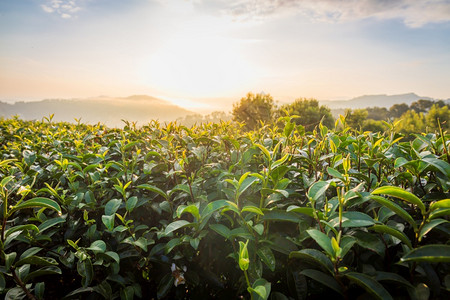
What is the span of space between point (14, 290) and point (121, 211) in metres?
0.73

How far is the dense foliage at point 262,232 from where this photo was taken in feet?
3.22

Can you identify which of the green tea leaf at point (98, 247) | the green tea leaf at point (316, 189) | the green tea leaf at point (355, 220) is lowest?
the green tea leaf at point (98, 247)

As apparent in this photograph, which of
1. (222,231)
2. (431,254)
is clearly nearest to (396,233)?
(431,254)

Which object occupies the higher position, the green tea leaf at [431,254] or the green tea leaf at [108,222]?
the green tea leaf at [431,254]

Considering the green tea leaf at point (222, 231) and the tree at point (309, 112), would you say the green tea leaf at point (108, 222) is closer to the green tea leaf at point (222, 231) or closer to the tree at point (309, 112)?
the green tea leaf at point (222, 231)

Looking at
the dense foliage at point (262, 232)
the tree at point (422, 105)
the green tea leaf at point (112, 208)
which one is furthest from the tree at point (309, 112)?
the tree at point (422, 105)

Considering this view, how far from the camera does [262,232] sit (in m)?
1.14

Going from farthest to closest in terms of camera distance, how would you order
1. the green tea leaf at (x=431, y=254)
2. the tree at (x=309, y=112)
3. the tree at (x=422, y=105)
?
the tree at (x=422, y=105)
the tree at (x=309, y=112)
the green tea leaf at (x=431, y=254)

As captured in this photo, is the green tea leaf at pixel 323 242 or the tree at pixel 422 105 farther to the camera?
the tree at pixel 422 105

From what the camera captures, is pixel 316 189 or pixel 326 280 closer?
pixel 326 280

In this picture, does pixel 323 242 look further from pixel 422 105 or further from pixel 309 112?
pixel 422 105

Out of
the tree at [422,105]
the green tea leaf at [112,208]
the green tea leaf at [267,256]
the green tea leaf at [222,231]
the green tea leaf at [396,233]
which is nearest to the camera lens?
the green tea leaf at [396,233]

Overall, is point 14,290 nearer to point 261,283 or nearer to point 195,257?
point 195,257

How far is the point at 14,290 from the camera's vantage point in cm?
134
